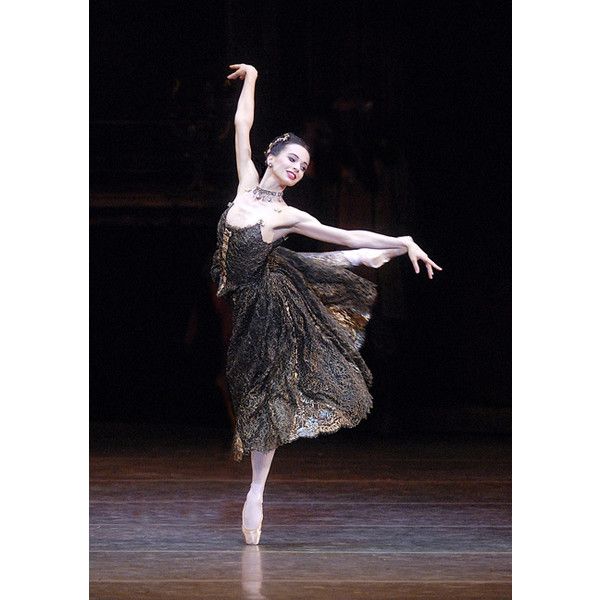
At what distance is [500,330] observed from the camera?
24.9 feet

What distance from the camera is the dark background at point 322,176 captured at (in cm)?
705

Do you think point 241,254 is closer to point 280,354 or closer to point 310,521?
point 280,354

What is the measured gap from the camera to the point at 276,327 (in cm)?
442

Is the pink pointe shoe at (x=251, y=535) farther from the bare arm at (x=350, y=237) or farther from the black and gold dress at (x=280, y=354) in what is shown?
the bare arm at (x=350, y=237)

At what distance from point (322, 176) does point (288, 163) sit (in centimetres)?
268

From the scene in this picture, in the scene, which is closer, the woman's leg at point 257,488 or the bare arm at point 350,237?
the bare arm at point 350,237

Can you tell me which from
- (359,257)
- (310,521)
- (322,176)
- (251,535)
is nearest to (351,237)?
(359,257)

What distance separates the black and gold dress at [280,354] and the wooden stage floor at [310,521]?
360 millimetres

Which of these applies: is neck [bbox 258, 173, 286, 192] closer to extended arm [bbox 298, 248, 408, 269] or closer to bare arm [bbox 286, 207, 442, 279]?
bare arm [bbox 286, 207, 442, 279]

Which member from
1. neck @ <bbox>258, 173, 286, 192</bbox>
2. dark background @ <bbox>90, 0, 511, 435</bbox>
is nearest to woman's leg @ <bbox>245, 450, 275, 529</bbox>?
neck @ <bbox>258, 173, 286, 192</bbox>

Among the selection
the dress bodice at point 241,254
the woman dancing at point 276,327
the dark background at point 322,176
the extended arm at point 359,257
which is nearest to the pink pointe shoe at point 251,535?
the woman dancing at point 276,327

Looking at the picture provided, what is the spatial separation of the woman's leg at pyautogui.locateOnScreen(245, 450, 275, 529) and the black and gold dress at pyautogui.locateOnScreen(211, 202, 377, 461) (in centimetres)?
4

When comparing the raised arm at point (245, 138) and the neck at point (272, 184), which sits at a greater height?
A: the raised arm at point (245, 138)
